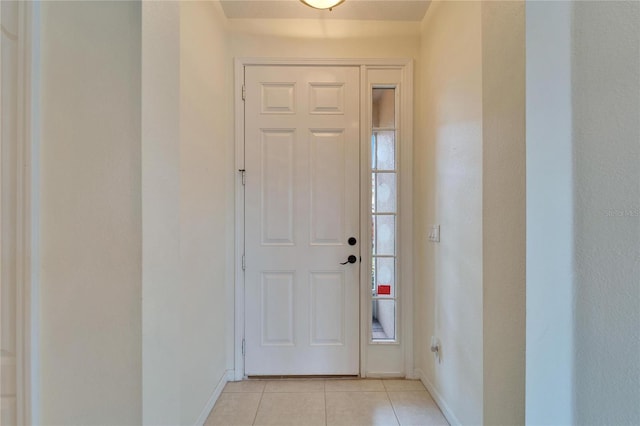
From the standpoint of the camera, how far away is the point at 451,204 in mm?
1776

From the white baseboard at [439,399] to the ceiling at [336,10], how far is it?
2.65 metres

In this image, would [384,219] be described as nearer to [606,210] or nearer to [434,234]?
[434,234]

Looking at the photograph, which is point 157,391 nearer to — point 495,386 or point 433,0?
point 495,386

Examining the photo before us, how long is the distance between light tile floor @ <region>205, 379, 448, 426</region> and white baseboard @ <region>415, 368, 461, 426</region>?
3 cm

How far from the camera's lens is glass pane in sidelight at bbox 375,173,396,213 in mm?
2357

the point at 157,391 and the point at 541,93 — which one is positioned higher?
the point at 541,93

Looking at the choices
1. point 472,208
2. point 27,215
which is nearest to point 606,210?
point 472,208

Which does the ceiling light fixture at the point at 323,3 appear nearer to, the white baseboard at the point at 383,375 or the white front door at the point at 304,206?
the white front door at the point at 304,206

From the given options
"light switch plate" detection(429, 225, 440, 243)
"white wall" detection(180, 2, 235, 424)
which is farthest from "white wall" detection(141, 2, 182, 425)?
"light switch plate" detection(429, 225, 440, 243)

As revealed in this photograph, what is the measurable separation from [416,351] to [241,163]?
1.97 meters

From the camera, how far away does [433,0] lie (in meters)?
2.04

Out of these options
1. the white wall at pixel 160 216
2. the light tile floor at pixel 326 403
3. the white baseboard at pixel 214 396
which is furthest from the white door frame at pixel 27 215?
the light tile floor at pixel 326 403

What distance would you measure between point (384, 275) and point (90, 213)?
1.91m

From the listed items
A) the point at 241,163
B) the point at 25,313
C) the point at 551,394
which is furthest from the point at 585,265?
the point at 241,163
